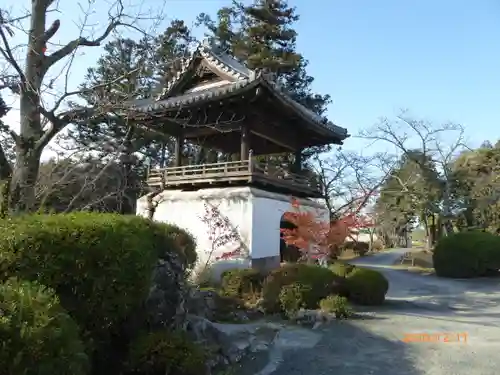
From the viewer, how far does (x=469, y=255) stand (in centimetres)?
1827

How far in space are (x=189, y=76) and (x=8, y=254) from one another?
14091mm

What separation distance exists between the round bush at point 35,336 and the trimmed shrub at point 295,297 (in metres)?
7.25

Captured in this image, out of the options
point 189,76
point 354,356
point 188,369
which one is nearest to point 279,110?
point 189,76

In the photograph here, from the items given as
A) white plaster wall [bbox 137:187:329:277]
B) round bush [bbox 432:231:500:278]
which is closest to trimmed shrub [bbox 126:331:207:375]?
white plaster wall [bbox 137:187:329:277]

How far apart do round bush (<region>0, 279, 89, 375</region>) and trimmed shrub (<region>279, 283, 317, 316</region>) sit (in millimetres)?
7249

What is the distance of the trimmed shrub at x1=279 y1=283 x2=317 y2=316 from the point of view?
9930 millimetres

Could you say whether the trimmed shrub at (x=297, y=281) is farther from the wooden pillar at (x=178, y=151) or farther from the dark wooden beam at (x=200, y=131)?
the wooden pillar at (x=178, y=151)

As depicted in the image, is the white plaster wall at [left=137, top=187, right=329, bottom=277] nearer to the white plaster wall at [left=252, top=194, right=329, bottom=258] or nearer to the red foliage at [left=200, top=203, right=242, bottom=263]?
the white plaster wall at [left=252, top=194, right=329, bottom=258]

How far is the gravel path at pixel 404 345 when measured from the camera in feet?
20.1

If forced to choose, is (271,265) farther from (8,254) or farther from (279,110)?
(8,254)

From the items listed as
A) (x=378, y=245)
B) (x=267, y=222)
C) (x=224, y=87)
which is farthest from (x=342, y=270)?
(x=378, y=245)

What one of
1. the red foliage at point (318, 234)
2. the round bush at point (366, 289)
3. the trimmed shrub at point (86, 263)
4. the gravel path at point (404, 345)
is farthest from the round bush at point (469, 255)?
the trimmed shrub at point (86, 263)

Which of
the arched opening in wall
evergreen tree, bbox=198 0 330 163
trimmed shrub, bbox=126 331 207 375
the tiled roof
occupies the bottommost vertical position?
trimmed shrub, bbox=126 331 207 375

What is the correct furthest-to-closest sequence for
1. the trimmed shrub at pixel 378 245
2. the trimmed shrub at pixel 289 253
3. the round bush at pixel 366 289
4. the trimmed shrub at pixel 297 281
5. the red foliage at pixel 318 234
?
the trimmed shrub at pixel 378 245 → the trimmed shrub at pixel 289 253 → the red foliage at pixel 318 234 → the round bush at pixel 366 289 → the trimmed shrub at pixel 297 281
